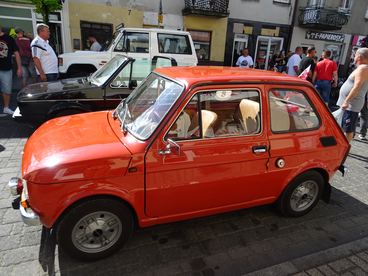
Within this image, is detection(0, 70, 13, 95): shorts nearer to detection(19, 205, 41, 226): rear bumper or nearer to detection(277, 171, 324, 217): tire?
detection(19, 205, 41, 226): rear bumper

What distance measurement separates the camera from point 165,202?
2787 mm

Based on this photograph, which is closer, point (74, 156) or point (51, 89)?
point (74, 156)

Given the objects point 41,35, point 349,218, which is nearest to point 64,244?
point 349,218

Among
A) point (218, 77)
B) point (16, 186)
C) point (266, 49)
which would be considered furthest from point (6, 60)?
point (266, 49)

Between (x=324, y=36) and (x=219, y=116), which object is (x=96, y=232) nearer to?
(x=219, y=116)

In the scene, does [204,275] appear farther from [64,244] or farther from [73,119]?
[73,119]

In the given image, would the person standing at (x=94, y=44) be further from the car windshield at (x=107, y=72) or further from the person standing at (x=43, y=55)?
the car windshield at (x=107, y=72)

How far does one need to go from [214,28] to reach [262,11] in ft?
10.3

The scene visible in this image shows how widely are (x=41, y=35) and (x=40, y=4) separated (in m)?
3.85

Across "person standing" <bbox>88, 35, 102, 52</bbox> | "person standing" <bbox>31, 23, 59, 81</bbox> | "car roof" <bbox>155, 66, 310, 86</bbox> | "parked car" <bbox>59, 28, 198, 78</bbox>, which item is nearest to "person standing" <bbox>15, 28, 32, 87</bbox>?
"parked car" <bbox>59, 28, 198, 78</bbox>

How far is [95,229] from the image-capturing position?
8.77ft

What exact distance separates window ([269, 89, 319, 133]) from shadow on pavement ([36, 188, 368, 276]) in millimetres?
1167

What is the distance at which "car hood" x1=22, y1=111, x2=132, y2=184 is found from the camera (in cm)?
238

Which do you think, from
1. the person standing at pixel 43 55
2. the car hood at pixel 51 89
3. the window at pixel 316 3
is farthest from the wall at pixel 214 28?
the car hood at pixel 51 89
